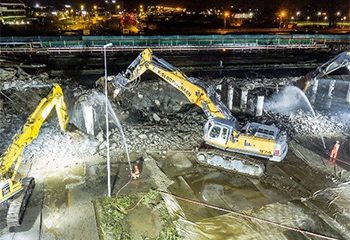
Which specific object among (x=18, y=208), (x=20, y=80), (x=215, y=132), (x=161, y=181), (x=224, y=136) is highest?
(x=20, y=80)

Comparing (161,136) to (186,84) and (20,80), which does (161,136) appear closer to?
(186,84)

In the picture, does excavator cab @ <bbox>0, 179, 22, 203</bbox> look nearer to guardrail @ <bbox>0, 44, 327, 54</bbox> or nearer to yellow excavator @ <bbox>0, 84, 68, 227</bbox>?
yellow excavator @ <bbox>0, 84, 68, 227</bbox>

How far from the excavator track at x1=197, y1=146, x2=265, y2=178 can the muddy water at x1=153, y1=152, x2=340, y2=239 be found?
11.4 inches

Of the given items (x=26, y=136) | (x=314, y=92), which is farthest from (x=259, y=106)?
(x=26, y=136)

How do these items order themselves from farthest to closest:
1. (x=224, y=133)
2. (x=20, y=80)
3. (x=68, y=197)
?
(x=20, y=80) → (x=224, y=133) → (x=68, y=197)

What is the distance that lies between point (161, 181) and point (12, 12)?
209ft

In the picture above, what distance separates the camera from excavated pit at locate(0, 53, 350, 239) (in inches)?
432

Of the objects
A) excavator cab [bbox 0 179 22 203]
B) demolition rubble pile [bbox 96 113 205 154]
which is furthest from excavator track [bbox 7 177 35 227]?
demolition rubble pile [bbox 96 113 205 154]

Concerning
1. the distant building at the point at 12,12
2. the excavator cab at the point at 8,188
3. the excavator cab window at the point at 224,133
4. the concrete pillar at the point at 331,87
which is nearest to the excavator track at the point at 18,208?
the excavator cab at the point at 8,188

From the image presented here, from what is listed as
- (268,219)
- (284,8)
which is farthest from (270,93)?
(284,8)

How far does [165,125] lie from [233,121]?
506 cm

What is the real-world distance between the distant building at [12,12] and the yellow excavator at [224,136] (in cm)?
5302

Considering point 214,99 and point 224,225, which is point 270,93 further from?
point 224,225

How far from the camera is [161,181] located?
13.6 m
